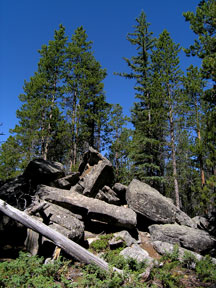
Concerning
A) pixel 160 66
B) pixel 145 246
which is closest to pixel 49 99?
pixel 160 66

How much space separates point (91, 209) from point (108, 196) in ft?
10.9

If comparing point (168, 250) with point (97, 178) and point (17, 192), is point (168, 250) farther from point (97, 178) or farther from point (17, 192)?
point (17, 192)

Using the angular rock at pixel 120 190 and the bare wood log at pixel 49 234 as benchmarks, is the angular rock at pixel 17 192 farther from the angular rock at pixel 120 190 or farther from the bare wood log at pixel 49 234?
the angular rock at pixel 120 190

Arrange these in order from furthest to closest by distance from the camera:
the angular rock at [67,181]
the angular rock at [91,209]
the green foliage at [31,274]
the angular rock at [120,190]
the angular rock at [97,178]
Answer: the angular rock at [120,190] < the angular rock at [97,178] < the angular rock at [67,181] < the angular rock at [91,209] < the green foliage at [31,274]

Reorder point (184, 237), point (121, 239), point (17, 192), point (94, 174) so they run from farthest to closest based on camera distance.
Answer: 1. point (94, 174)
2. point (17, 192)
3. point (184, 237)
4. point (121, 239)

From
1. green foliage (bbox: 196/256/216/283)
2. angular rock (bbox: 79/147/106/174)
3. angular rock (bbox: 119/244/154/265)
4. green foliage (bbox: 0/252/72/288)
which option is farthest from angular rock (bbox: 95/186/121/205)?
green foliage (bbox: 0/252/72/288)

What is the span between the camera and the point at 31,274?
533cm

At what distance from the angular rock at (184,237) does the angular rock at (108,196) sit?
3253 millimetres

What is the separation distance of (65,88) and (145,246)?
1768 cm

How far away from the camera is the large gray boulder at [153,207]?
11.1 metres

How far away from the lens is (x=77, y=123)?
64.4ft

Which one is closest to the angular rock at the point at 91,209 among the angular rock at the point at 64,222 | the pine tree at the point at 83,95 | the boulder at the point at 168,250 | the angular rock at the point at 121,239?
the angular rock at the point at 121,239

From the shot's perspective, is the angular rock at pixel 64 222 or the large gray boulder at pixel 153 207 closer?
the angular rock at pixel 64 222

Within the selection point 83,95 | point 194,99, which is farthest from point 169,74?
point 83,95
